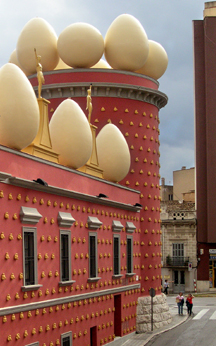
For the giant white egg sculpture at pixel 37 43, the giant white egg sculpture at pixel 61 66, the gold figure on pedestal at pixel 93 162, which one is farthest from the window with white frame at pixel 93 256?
the giant white egg sculpture at pixel 61 66

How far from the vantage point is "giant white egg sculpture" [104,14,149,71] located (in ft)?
90.2

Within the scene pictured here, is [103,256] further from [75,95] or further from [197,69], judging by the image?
[197,69]

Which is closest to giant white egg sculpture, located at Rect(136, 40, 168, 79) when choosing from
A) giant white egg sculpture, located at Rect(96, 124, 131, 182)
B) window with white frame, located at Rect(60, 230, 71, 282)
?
giant white egg sculpture, located at Rect(96, 124, 131, 182)

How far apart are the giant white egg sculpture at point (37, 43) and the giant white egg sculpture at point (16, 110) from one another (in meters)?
9.78

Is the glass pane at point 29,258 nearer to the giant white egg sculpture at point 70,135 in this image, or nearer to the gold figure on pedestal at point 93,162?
the giant white egg sculpture at point 70,135

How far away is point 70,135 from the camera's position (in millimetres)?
20625

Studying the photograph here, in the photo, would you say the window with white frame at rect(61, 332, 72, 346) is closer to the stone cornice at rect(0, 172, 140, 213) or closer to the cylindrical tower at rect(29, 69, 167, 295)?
the stone cornice at rect(0, 172, 140, 213)

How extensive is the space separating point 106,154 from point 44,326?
8.91 m

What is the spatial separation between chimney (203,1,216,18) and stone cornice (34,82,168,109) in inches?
1175

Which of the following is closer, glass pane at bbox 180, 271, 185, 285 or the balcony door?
the balcony door

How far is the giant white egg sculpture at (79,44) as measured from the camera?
26406 millimetres

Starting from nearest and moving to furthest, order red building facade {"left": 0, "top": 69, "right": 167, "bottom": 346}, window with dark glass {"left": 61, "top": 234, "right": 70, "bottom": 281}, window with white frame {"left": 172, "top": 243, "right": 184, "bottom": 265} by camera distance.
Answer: red building facade {"left": 0, "top": 69, "right": 167, "bottom": 346}
window with dark glass {"left": 61, "top": 234, "right": 70, "bottom": 281}
window with white frame {"left": 172, "top": 243, "right": 184, "bottom": 265}

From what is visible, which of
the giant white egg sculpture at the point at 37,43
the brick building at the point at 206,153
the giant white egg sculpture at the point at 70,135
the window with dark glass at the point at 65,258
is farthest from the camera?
the brick building at the point at 206,153

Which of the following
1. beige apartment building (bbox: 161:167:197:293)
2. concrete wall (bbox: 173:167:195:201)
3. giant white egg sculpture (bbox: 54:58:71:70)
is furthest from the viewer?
concrete wall (bbox: 173:167:195:201)
